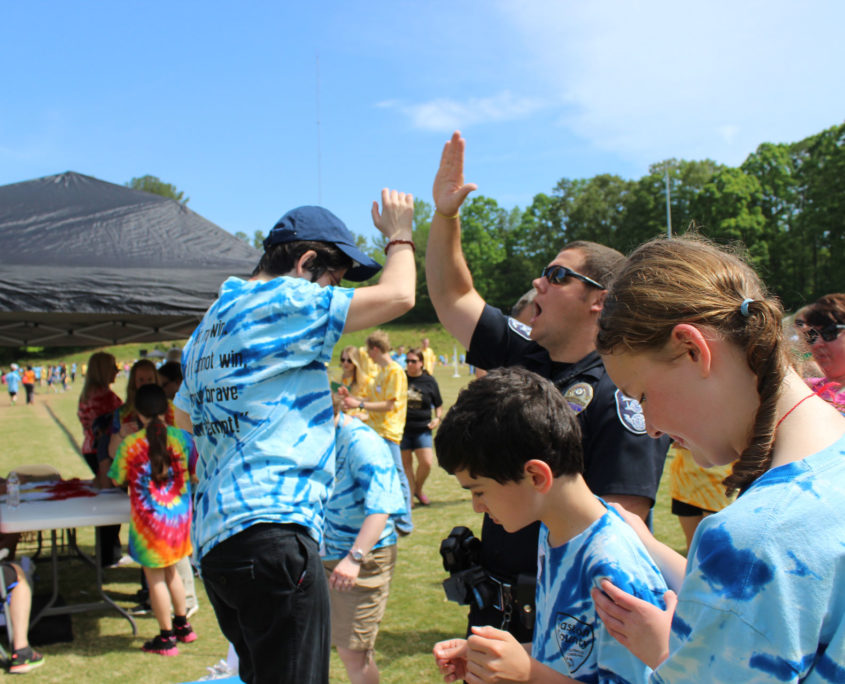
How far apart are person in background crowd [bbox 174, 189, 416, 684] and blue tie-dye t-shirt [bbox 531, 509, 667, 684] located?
0.72 meters

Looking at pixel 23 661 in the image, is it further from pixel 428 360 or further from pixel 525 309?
pixel 428 360

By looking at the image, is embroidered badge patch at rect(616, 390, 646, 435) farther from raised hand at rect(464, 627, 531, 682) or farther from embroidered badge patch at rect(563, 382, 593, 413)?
raised hand at rect(464, 627, 531, 682)

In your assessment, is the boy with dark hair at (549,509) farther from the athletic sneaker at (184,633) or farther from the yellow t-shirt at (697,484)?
the athletic sneaker at (184,633)

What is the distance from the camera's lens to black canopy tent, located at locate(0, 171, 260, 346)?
516 centimetres

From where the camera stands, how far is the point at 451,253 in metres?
2.42

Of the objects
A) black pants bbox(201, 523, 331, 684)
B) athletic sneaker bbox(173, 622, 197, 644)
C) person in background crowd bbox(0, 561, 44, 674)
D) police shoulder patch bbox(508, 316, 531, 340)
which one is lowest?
athletic sneaker bbox(173, 622, 197, 644)

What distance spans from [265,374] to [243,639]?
2.75 ft

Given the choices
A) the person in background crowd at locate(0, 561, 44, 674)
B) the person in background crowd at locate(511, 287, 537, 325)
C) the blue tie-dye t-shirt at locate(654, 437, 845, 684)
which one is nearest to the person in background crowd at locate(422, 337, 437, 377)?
Result: the person in background crowd at locate(511, 287, 537, 325)

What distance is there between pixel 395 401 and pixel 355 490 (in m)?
4.66

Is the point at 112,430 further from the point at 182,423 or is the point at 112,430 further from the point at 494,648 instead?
the point at 494,648

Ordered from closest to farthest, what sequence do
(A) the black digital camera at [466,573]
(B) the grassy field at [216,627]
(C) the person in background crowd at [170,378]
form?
(A) the black digital camera at [466,573]
(B) the grassy field at [216,627]
(C) the person in background crowd at [170,378]

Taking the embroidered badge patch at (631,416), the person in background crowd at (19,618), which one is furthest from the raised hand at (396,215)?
the person in background crowd at (19,618)

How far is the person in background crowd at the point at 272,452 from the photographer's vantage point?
1944 mm

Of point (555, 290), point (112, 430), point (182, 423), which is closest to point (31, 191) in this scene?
point (112, 430)
